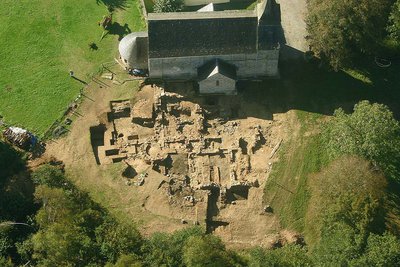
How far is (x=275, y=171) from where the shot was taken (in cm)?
5550

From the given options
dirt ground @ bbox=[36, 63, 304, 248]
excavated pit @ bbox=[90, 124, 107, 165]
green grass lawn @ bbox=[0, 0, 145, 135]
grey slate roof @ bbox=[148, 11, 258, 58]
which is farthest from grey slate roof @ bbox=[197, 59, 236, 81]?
excavated pit @ bbox=[90, 124, 107, 165]

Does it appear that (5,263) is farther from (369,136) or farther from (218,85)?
(369,136)

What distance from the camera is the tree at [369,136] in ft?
168

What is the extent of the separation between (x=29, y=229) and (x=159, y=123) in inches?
706

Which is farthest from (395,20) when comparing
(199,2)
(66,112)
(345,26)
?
(66,112)

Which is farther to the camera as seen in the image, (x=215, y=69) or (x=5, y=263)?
(x=215, y=69)

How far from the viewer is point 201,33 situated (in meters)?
57.8

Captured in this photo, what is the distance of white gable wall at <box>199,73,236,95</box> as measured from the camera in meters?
→ 58.5

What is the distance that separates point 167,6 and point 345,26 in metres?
21.4

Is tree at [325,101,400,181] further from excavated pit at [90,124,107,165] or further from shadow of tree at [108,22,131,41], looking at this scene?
shadow of tree at [108,22,131,41]

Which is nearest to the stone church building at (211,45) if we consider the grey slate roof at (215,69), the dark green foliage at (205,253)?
the grey slate roof at (215,69)

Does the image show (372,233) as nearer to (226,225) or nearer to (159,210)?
(226,225)

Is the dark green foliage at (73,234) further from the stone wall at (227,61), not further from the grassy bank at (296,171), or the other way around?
the stone wall at (227,61)

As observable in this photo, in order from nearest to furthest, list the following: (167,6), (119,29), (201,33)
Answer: (201,33)
(167,6)
(119,29)
